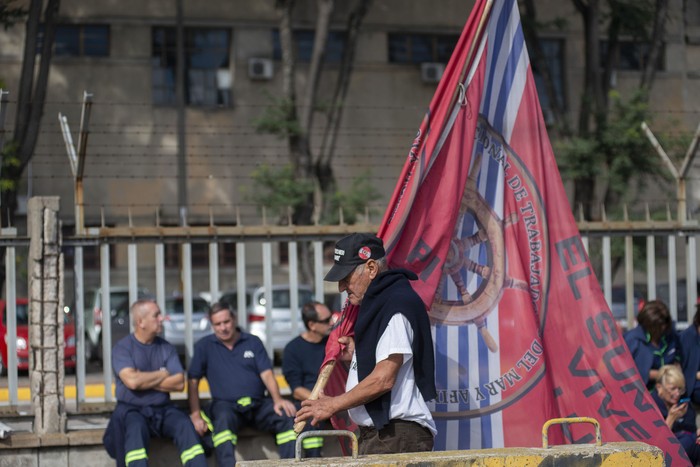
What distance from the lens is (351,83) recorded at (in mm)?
29203

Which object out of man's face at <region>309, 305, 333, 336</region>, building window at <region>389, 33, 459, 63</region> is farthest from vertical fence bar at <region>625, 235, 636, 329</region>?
building window at <region>389, 33, 459, 63</region>

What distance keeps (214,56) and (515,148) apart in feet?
73.0

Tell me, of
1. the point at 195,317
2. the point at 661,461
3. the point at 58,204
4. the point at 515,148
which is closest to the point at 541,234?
the point at 515,148

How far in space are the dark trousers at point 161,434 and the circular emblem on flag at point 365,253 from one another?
3057mm

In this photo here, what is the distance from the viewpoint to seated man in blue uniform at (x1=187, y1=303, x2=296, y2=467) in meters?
8.66

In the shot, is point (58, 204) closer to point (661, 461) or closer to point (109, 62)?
point (661, 461)

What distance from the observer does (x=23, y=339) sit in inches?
563

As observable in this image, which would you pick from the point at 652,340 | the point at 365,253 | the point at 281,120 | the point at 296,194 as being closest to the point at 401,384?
the point at 365,253

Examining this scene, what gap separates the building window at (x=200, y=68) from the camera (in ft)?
93.5

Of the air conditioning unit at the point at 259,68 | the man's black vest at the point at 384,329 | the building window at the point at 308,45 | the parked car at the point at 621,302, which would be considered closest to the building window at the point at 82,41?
the air conditioning unit at the point at 259,68

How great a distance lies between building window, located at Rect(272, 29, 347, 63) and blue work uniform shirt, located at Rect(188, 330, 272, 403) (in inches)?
805

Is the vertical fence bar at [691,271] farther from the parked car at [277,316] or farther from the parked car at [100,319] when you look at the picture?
the parked car at [100,319]

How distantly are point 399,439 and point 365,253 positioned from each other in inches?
35.7

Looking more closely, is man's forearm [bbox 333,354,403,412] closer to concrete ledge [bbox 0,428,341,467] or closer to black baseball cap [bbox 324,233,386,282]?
black baseball cap [bbox 324,233,386,282]
